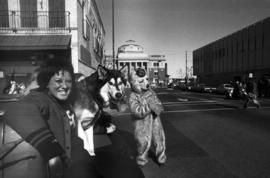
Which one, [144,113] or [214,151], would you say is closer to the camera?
[144,113]

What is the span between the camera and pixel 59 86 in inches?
69.4

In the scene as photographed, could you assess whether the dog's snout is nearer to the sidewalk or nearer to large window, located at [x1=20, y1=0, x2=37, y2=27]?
the sidewalk

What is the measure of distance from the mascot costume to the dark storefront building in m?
24.2

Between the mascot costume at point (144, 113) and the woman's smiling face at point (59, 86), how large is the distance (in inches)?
83.3

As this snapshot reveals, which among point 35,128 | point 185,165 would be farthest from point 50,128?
point 185,165

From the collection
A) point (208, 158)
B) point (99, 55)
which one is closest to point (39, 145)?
point (208, 158)

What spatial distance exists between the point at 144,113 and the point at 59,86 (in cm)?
222

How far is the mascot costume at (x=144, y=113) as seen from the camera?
383 cm

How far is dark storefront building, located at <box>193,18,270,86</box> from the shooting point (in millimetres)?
28203

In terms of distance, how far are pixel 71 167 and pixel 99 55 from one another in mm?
19935

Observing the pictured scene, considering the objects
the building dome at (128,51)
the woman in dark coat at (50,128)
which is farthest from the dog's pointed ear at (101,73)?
the building dome at (128,51)

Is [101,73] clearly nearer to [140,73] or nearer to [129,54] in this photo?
[140,73]

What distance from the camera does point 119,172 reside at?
284 centimetres

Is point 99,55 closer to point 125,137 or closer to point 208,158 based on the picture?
point 125,137
